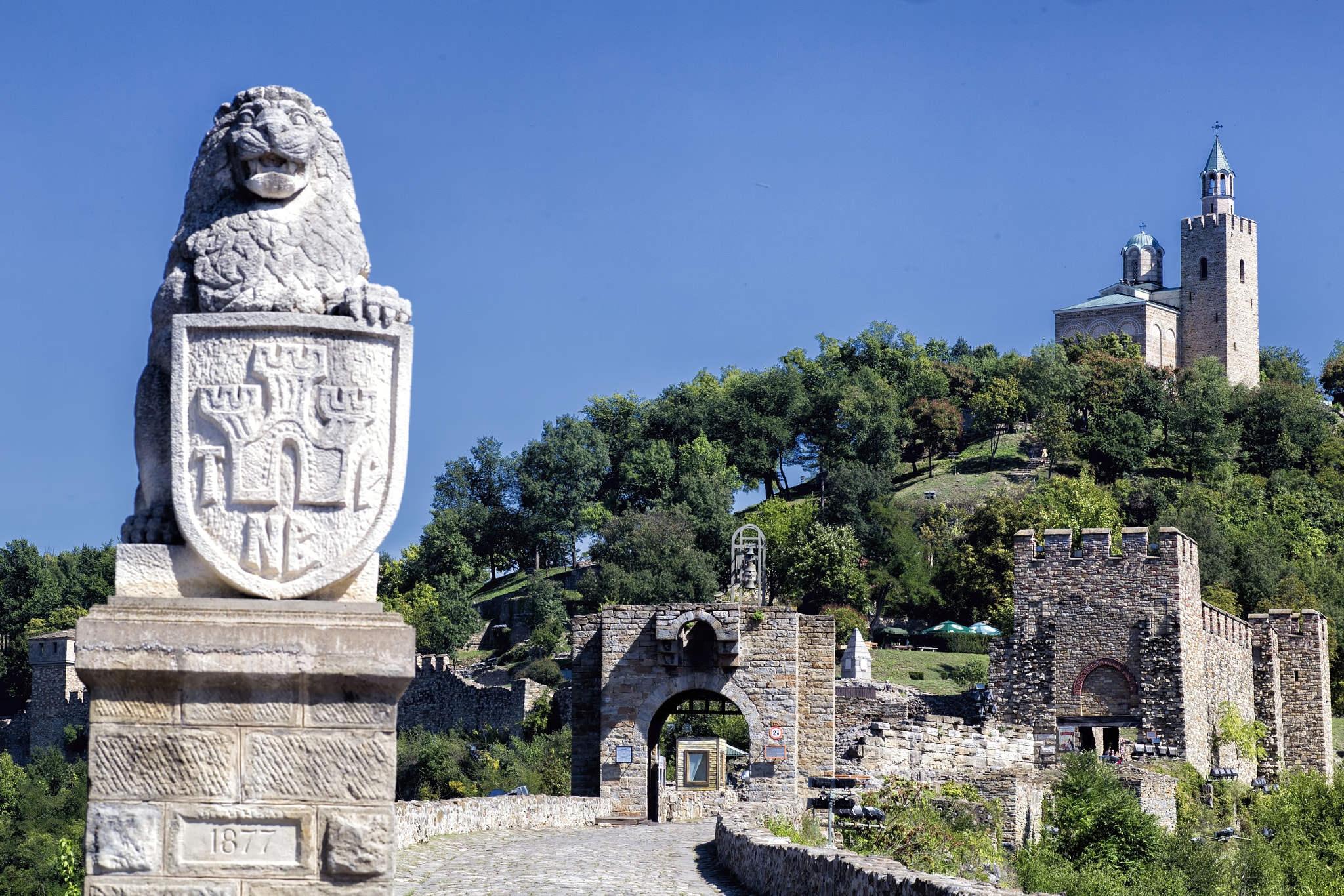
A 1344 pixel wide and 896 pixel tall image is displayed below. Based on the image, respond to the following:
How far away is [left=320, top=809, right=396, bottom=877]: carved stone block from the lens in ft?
13.6

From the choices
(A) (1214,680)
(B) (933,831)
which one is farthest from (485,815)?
(A) (1214,680)

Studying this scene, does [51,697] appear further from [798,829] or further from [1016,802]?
[798,829]

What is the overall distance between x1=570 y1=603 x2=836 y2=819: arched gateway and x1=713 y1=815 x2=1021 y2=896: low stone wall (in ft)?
33.1

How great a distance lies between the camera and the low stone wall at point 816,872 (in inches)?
283

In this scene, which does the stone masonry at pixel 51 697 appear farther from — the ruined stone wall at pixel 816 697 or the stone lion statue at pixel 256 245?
the stone lion statue at pixel 256 245

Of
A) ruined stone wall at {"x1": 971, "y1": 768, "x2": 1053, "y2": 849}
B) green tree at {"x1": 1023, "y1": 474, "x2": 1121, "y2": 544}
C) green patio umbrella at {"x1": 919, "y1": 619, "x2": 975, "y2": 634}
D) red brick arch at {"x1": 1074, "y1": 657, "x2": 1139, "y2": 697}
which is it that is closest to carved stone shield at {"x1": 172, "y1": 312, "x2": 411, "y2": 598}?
ruined stone wall at {"x1": 971, "y1": 768, "x2": 1053, "y2": 849}

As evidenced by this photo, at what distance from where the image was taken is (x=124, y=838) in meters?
4.15

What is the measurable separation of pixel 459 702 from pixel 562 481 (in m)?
23.5

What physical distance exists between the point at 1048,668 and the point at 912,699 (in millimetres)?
6699

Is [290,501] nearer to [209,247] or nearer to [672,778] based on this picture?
[209,247]

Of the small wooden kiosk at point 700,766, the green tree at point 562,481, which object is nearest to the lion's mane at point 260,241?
the small wooden kiosk at point 700,766

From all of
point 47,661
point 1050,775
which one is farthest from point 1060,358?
point 1050,775

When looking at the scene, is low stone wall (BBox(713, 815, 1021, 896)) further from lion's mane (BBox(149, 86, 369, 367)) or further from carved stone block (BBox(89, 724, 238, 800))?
lion's mane (BBox(149, 86, 369, 367))

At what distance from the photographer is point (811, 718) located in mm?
23578
